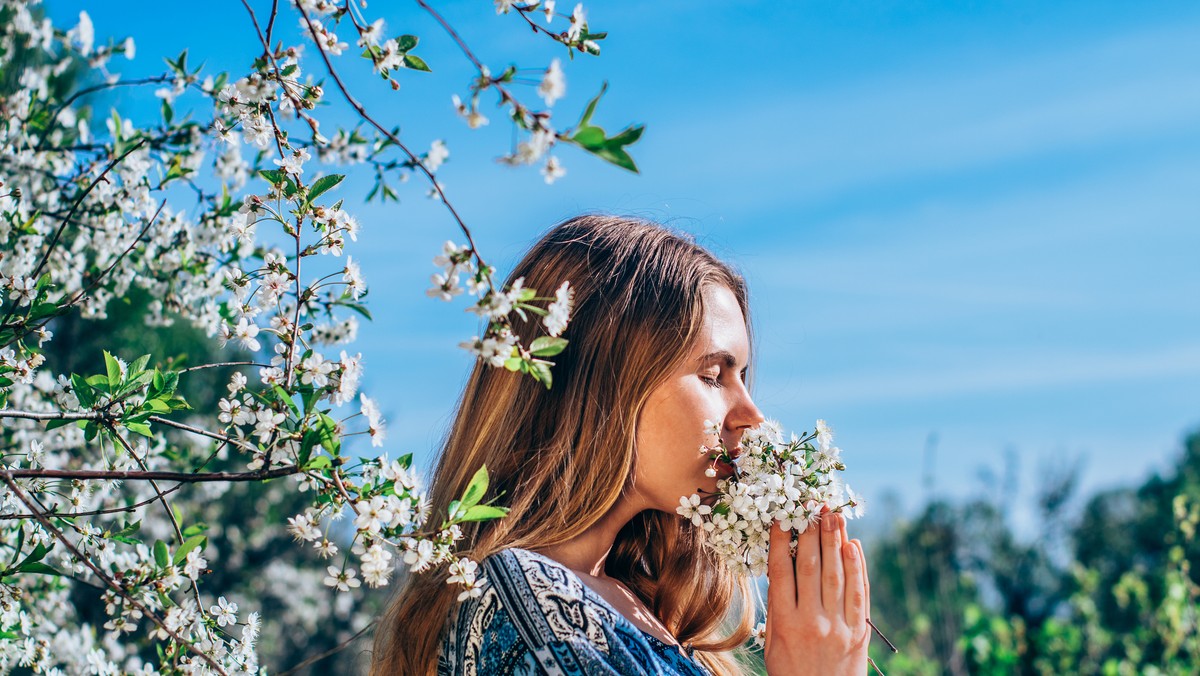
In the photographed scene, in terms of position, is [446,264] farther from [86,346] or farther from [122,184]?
[86,346]

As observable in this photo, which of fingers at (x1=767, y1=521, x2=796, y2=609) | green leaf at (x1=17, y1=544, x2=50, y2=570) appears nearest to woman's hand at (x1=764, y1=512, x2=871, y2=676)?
fingers at (x1=767, y1=521, x2=796, y2=609)

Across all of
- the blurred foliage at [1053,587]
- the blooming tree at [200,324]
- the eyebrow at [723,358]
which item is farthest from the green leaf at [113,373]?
the blurred foliage at [1053,587]

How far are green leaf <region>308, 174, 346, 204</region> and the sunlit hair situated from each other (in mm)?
538

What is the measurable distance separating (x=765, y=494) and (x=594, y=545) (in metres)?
0.40

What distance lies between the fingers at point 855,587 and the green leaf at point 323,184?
3.91 ft

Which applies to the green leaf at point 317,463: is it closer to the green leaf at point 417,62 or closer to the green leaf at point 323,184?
the green leaf at point 323,184

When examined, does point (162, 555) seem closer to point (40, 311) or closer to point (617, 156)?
point (40, 311)

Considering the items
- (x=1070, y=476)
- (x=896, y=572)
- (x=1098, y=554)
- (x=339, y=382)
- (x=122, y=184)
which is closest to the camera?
(x=339, y=382)

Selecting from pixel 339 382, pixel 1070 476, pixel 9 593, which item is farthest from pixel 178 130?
pixel 1070 476

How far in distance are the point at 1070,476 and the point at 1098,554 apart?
1421 cm

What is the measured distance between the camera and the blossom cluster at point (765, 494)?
5.93 feet

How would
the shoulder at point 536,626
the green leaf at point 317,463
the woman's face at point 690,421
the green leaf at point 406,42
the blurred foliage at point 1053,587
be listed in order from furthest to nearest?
Answer: the blurred foliage at point 1053,587 < the woman's face at point 690,421 < the shoulder at point 536,626 < the green leaf at point 406,42 < the green leaf at point 317,463

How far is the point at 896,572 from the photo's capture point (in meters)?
30.2

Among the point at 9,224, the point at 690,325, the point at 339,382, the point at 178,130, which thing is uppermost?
the point at 178,130
